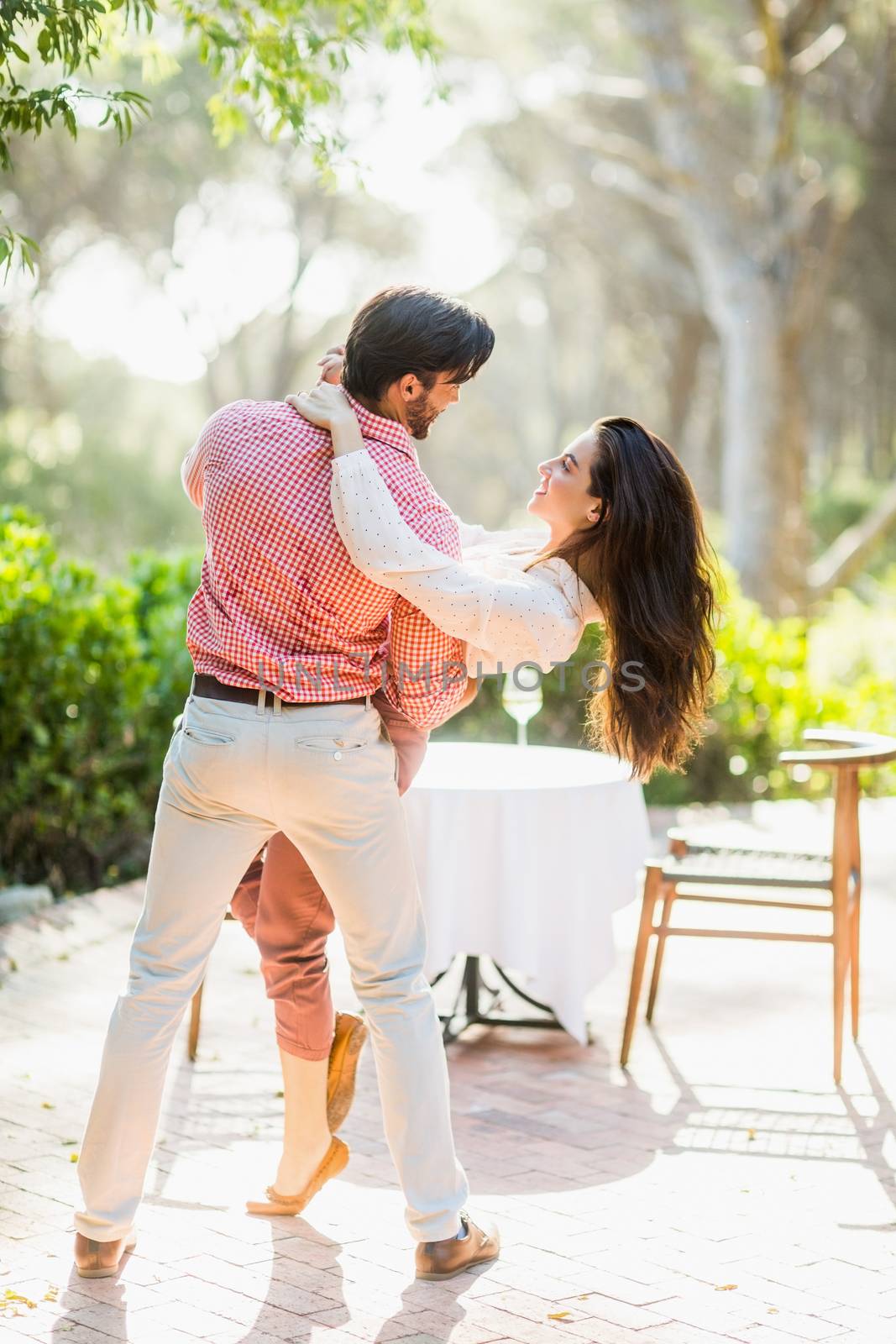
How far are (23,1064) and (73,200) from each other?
20.2 m

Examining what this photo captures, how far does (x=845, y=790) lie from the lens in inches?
165

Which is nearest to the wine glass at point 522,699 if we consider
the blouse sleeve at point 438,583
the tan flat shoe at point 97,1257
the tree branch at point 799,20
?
the blouse sleeve at point 438,583

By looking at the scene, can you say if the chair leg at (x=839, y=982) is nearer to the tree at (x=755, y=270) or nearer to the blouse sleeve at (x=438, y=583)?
the blouse sleeve at (x=438, y=583)

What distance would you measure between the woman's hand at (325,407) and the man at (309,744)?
27mm

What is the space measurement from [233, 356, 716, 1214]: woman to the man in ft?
0.25

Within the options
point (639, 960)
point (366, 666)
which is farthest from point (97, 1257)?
point (639, 960)

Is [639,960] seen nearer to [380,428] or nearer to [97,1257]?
[97,1257]

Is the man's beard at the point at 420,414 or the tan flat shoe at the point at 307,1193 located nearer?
the man's beard at the point at 420,414

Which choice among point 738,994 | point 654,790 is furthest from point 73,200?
point 738,994

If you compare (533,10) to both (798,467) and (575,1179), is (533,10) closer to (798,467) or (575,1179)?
(798,467)

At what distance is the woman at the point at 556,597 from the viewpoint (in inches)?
95.3

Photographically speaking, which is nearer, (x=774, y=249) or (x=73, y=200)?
(x=774, y=249)

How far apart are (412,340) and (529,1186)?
198 cm

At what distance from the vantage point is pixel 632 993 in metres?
4.23
